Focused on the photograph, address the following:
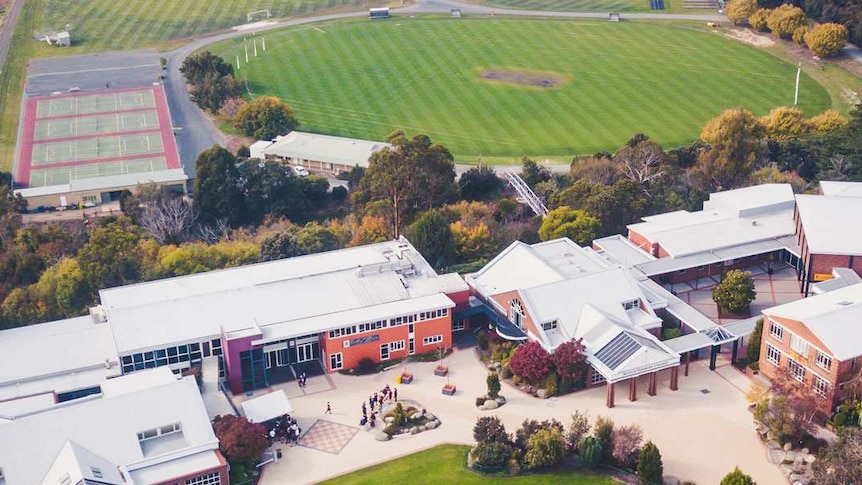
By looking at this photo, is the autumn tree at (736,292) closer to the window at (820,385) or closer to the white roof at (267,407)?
the window at (820,385)

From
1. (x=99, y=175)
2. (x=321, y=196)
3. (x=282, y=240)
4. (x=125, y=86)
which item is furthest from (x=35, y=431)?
(x=125, y=86)

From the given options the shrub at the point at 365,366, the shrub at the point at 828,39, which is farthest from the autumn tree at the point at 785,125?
the shrub at the point at 365,366

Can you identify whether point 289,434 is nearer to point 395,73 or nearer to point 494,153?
point 494,153

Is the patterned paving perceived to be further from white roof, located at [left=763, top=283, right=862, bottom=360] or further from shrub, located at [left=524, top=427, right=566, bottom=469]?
white roof, located at [left=763, top=283, right=862, bottom=360]

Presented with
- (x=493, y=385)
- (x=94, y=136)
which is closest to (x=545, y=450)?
(x=493, y=385)

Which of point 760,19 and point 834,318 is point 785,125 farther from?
point 834,318
